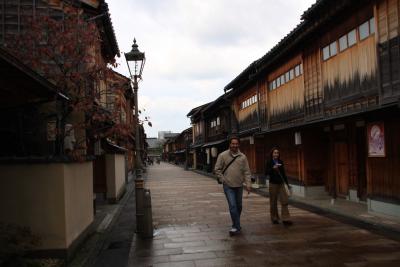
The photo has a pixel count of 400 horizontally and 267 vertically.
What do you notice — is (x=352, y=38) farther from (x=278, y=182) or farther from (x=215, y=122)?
(x=215, y=122)

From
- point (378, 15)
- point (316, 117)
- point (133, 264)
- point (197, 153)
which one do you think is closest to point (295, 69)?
point (316, 117)

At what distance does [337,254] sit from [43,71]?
7.21 metres

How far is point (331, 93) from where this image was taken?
47.3ft

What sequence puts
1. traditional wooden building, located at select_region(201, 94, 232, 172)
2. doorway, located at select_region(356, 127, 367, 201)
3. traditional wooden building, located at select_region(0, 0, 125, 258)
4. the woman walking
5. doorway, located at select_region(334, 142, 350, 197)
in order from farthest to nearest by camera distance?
traditional wooden building, located at select_region(201, 94, 232, 172) → doorway, located at select_region(334, 142, 350, 197) → doorway, located at select_region(356, 127, 367, 201) → the woman walking → traditional wooden building, located at select_region(0, 0, 125, 258)

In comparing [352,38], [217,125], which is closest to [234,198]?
[352,38]

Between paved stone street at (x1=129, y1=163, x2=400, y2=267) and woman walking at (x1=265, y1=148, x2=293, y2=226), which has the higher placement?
woman walking at (x1=265, y1=148, x2=293, y2=226)

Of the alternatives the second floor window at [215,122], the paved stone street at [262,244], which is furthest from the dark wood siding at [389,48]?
the second floor window at [215,122]

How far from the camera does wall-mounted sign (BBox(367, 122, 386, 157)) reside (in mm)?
11500

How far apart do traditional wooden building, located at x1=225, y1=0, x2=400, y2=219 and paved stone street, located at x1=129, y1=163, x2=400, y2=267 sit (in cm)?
265

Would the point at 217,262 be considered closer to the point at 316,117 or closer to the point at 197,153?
the point at 316,117

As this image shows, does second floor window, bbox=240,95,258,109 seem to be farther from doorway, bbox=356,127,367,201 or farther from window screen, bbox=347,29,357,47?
window screen, bbox=347,29,357,47

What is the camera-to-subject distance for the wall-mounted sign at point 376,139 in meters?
11.5

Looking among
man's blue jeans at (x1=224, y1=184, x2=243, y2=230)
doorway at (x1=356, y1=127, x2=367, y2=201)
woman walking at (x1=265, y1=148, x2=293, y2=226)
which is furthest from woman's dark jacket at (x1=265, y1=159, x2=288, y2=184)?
doorway at (x1=356, y1=127, x2=367, y2=201)

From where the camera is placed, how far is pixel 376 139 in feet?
38.8
